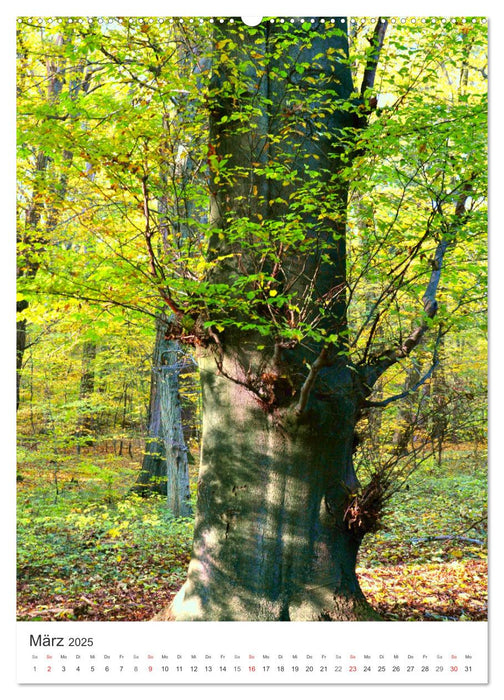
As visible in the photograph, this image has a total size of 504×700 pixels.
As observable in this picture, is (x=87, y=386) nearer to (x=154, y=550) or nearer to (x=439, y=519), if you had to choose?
(x=154, y=550)

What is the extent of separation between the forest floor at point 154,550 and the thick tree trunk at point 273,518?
663mm

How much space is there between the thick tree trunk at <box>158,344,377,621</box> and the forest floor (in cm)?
66

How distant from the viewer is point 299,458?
2.94m

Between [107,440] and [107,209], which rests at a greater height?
[107,209]

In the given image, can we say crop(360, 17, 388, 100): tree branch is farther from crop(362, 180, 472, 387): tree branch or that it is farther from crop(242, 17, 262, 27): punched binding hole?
crop(362, 180, 472, 387): tree branch

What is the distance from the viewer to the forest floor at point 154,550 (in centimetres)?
357

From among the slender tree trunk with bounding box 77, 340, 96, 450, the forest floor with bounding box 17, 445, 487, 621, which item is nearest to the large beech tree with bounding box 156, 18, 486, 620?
the forest floor with bounding box 17, 445, 487, 621

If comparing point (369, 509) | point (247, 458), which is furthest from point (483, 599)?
point (247, 458)

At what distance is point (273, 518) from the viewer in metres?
2.91
